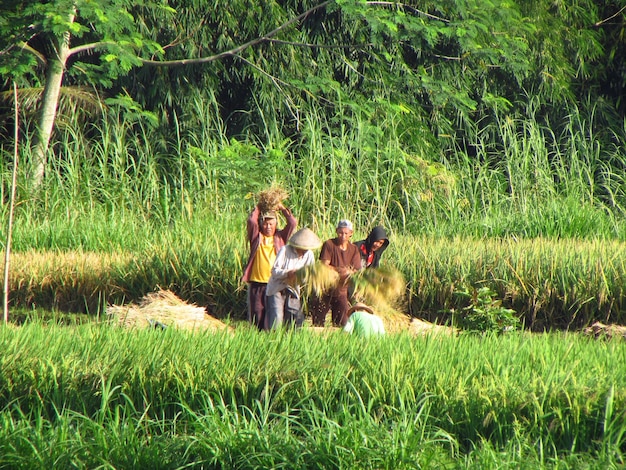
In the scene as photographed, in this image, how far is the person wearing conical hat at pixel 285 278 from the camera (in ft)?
24.7

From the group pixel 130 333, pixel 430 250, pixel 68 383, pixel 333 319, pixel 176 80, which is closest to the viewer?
pixel 68 383

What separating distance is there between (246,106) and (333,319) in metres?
7.65

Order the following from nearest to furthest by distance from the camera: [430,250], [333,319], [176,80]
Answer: [333,319] → [430,250] → [176,80]

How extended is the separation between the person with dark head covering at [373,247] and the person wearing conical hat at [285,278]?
2.70 ft

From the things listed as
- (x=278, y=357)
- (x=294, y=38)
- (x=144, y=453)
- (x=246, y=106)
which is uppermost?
(x=294, y=38)

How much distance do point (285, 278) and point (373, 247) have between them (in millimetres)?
1431

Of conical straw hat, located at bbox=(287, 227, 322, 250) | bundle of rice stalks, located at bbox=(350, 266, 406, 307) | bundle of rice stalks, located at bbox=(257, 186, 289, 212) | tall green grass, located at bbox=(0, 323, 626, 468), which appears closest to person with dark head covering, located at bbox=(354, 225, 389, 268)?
bundle of rice stalks, located at bbox=(257, 186, 289, 212)

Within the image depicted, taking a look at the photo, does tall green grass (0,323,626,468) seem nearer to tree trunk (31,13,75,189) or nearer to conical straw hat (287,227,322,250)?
conical straw hat (287,227,322,250)

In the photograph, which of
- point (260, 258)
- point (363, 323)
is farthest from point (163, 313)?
point (363, 323)

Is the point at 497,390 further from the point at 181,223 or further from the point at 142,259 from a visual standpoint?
the point at 181,223

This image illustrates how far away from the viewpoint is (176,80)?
15.1 meters

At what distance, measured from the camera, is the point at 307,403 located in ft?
17.1

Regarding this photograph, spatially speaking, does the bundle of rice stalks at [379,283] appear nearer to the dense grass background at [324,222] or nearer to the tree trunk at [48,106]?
the dense grass background at [324,222]

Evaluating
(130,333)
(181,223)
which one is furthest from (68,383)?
(181,223)
